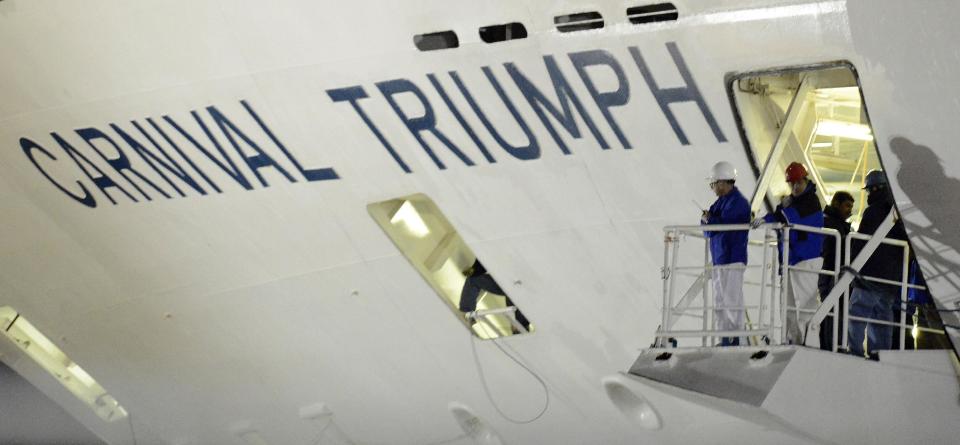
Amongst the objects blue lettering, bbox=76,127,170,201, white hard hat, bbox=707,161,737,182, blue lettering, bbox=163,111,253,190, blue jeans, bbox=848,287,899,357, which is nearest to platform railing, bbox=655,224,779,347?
white hard hat, bbox=707,161,737,182

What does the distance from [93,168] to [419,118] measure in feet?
8.21

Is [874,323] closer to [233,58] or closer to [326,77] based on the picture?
[326,77]

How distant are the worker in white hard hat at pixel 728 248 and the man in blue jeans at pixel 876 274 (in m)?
1.02

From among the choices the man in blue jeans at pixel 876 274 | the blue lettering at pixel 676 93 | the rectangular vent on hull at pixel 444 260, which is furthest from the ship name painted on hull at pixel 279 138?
the man in blue jeans at pixel 876 274

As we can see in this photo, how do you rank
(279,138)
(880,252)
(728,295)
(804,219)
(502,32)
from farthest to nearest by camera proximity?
(279,138) → (880,252) → (502,32) → (804,219) → (728,295)

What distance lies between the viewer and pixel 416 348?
982 centimetres

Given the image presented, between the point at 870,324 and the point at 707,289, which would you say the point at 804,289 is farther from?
the point at 707,289

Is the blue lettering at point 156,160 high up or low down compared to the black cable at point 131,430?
up

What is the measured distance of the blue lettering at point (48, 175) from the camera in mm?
9844

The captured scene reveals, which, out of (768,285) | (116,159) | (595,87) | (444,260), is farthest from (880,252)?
(116,159)

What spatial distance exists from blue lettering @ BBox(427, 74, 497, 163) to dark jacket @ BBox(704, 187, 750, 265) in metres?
1.56

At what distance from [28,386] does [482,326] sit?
4.59m

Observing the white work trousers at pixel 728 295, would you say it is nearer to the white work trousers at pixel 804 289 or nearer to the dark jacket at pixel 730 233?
the dark jacket at pixel 730 233

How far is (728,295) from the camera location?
7484 mm
